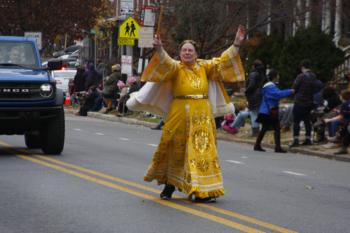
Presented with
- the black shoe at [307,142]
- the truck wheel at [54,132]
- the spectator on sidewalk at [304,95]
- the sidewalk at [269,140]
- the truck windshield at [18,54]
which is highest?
the truck windshield at [18,54]

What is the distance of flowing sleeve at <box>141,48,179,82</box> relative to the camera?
11.6 meters

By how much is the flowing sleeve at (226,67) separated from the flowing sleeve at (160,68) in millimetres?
440

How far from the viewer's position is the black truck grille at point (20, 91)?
56.2ft

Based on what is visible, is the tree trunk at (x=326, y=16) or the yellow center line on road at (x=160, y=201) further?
the tree trunk at (x=326, y=16)

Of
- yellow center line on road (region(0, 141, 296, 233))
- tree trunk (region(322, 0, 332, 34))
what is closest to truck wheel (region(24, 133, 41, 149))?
yellow center line on road (region(0, 141, 296, 233))

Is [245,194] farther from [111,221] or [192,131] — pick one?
[111,221]

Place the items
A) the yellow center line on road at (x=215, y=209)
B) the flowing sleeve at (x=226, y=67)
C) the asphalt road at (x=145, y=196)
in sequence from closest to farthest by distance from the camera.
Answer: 1. the yellow center line on road at (x=215, y=209)
2. the asphalt road at (x=145, y=196)
3. the flowing sleeve at (x=226, y=67)

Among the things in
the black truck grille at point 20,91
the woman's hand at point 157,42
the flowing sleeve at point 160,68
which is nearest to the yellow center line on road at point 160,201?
the black truck grille at point 20,91

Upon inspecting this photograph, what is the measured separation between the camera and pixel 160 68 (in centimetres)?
1163

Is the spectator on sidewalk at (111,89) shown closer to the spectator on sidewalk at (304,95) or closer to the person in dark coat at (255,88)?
the person in dark coat at (255,88)

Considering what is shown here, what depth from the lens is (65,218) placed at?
10516 mm

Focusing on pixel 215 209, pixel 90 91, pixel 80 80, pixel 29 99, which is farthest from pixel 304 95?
pixel 80 80

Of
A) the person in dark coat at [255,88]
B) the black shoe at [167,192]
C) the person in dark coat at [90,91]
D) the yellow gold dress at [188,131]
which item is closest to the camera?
the yellow gold dress at [188,131]

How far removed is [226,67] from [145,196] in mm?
1816
